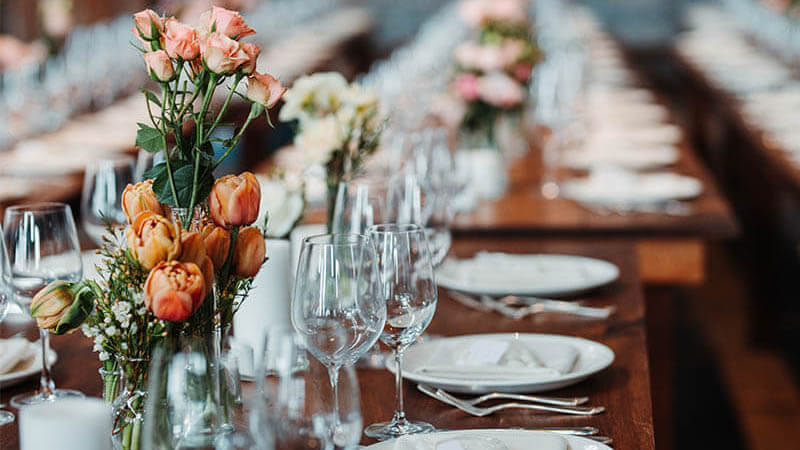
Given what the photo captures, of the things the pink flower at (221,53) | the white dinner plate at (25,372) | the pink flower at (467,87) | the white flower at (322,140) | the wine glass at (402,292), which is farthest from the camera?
the pink flower at (467,87)

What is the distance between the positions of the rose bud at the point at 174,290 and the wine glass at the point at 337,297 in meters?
0.13

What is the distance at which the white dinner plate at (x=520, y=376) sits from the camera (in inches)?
56.2

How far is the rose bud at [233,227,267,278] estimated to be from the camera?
1.20m

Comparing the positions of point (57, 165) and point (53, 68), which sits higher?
point (53, 68)

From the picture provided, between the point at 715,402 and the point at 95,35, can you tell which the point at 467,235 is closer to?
the point at 715,402

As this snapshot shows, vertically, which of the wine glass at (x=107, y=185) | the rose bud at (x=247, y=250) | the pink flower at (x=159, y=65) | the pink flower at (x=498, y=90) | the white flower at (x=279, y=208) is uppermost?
the pink flower at (x=498, y=90)

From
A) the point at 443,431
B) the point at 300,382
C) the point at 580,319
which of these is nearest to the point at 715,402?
the point at 580,319

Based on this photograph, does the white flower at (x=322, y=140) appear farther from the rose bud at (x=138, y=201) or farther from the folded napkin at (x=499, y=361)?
the rose bud at (x=138, y=201)

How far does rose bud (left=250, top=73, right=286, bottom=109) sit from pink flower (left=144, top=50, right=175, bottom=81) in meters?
0.08

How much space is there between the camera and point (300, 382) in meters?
0.94

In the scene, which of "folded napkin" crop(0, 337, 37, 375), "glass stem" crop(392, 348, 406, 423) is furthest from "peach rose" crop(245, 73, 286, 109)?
"folded napkin" crop(0, 337, 37, 375)

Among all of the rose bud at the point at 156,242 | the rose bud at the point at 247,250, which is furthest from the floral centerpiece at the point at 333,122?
the rose bud at the point at 156,242

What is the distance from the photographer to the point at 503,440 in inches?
47.0

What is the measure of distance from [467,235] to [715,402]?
1.58 meters
